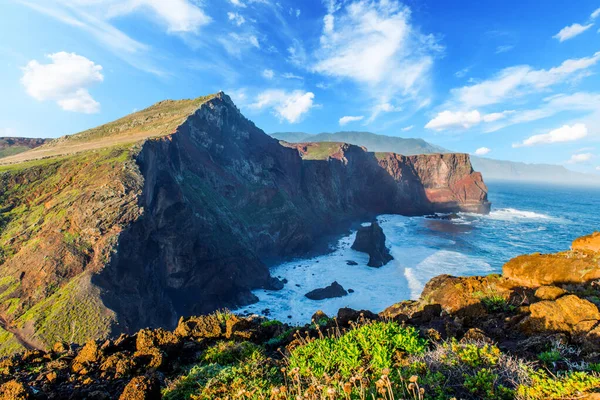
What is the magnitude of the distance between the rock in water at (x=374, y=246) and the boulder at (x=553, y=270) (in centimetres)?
3545

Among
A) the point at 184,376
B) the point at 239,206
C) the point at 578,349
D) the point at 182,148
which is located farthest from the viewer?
the point at 239,206

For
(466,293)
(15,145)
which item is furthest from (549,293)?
(15,145)

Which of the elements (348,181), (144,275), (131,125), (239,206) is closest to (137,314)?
(144,275)

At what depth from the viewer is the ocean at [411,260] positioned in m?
32.8

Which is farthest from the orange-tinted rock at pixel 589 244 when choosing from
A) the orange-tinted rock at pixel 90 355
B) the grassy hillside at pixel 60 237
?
the grassy hillside at pixel 60 237

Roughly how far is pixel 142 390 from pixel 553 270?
1098 cm

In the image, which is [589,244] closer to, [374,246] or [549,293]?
[549,293]

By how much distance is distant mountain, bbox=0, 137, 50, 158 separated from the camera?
54706 mm

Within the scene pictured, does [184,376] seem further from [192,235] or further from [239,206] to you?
[239,206]

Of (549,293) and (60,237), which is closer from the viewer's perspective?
(549,293)

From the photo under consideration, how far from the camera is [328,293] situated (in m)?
33.8

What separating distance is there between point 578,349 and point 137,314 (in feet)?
77.3

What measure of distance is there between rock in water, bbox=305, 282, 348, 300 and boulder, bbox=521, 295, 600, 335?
1156 inches

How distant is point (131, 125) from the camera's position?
157 feet
